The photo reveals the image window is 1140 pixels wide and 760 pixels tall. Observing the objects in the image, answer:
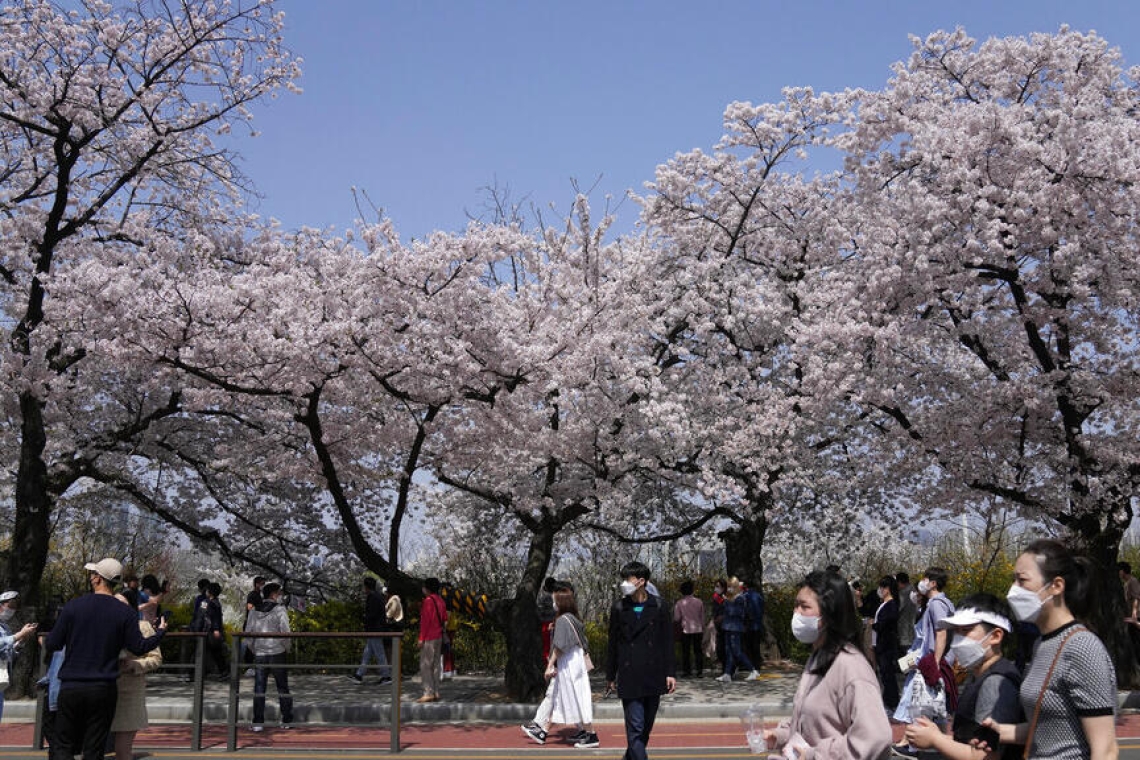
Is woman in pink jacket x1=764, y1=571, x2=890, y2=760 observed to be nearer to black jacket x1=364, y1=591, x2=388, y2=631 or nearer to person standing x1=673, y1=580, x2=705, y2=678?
black jacket x1=364, y1=591, x2=388, y2=631

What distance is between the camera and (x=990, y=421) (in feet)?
60.8

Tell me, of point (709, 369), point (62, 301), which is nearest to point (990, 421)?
point (709, 369)

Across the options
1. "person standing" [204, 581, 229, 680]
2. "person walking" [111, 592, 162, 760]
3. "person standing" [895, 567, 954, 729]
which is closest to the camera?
"person walking" [111, 592, 162, 760]

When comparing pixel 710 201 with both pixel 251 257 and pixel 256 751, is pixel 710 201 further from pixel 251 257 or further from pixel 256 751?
pixel 256 751

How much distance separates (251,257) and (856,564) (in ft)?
57.1

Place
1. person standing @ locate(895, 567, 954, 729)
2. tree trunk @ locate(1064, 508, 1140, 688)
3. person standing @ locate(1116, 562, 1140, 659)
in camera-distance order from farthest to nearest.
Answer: tree trunk @ locate(1064, 508, 1140, 688) → person standing @ locate(1116, 562, 1140, 659) → person standing @ locate(895, 567, 954, 729)

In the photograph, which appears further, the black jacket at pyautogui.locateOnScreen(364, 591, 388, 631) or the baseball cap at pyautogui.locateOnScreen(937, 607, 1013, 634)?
the black jacket at pyautogui.locateOnScreen(364, 591, 388, 631)

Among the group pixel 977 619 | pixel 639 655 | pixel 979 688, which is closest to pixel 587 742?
pixel 639 655

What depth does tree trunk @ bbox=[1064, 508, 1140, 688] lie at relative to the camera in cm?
1678

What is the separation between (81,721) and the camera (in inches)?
305

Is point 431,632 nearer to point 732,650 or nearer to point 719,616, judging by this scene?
point 732,650

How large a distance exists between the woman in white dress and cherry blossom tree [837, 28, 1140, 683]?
313 inches

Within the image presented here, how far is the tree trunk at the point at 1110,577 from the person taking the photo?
55.1 ft

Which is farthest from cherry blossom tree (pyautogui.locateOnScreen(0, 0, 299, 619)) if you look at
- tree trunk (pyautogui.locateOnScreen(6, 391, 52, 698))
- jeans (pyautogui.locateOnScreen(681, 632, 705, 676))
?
jeans (pyautogui.locateOnScreen(681, 632, 705, 676))
